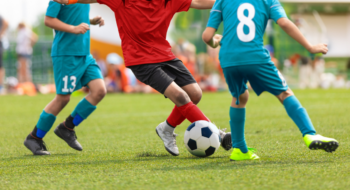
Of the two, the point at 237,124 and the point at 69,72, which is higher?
the point at 69,72

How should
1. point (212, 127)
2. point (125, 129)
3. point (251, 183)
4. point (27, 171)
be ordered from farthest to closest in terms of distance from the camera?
point (125, 129), point (212, 127), point (27, 171), point (251, 183)

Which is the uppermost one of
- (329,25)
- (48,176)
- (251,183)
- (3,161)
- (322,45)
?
(322,45)

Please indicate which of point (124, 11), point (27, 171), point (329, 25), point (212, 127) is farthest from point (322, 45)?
point (329, 25)

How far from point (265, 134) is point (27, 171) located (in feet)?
10.5

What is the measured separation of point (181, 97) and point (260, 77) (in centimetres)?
77

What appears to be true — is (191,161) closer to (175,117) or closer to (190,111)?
(190,111)

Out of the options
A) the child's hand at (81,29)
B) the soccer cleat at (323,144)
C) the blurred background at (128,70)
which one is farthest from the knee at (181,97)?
the blurred background at (128,70)

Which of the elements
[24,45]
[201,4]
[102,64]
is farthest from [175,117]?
[102,64]

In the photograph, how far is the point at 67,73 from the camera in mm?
4793

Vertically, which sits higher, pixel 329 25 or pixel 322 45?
pixel 322 45

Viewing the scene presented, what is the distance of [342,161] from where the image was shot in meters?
3.50

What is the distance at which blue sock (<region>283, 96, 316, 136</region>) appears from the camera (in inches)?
140

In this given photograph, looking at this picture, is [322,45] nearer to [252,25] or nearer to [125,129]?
[252,25]

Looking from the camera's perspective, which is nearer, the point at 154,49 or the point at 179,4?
the point at 154,49
